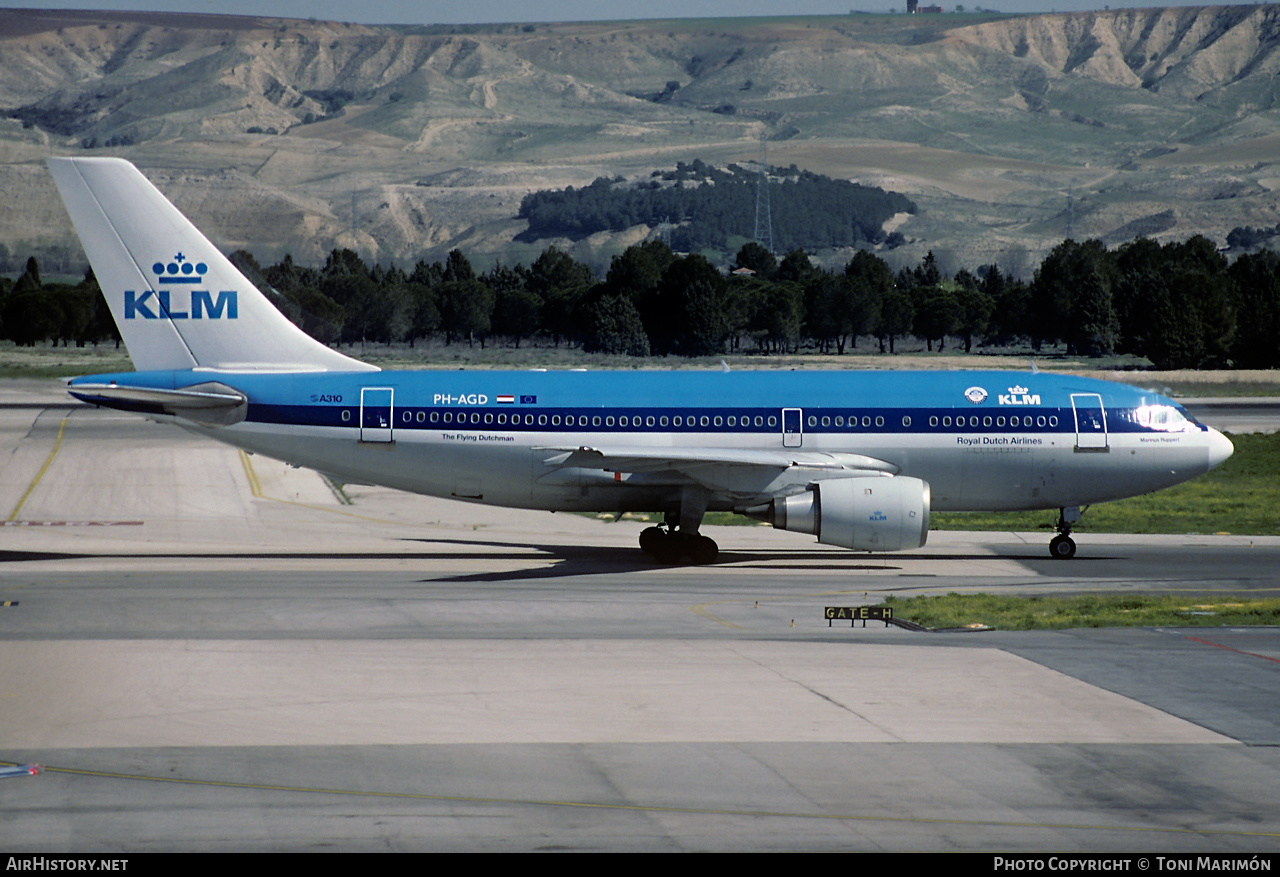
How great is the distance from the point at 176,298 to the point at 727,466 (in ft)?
51.3

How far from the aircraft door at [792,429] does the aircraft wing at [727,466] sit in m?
0.23

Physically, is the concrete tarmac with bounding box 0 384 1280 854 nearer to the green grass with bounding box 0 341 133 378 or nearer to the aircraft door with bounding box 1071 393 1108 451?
the aircraft door with bounding box 1071 393 1108 451

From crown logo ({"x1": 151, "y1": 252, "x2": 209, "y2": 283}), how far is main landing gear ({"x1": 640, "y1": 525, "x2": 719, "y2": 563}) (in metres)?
14.5

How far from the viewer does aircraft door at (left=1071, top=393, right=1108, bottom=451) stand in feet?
127

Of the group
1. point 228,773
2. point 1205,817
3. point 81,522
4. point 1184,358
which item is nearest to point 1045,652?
point 1205,817

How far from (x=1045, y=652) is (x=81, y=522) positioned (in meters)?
32.4

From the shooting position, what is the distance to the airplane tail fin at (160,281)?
122 feet

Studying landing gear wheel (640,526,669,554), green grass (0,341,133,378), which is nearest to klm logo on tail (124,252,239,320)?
landing gear wheel (640,526,669,554)

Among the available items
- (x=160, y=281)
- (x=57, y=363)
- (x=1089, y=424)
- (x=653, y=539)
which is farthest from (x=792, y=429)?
(x=57, y=363)

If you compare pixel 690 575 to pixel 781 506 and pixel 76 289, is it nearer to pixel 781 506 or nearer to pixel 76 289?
pixel 781 506

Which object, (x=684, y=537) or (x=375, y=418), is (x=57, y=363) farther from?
(x=684, y=537)

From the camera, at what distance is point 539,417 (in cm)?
3775

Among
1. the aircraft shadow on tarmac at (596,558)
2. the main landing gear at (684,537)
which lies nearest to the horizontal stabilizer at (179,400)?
the aircraft shadow on tarmac at (596,558)

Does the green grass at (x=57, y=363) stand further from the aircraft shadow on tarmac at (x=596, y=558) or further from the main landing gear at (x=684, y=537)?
the main landing gear at (x=684, y=537)
